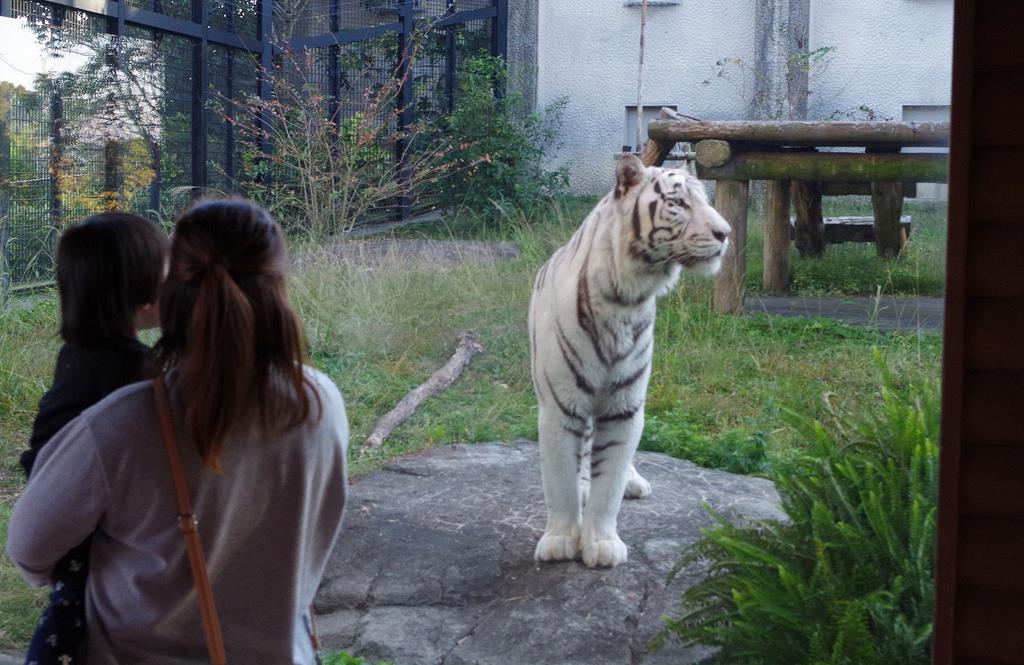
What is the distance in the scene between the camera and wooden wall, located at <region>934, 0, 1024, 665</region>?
131 cm

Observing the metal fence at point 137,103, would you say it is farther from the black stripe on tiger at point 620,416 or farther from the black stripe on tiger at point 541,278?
the black stripe on tiger at point 620,416

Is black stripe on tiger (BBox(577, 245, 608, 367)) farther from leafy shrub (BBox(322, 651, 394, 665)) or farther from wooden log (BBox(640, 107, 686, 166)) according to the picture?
wooden log (BBox(640, 107, 686, 166))

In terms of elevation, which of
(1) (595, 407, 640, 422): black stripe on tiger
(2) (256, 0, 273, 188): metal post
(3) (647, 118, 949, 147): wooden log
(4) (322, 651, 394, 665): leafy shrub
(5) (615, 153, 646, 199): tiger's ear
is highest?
(2) (256, 0, 273, 188): metal post

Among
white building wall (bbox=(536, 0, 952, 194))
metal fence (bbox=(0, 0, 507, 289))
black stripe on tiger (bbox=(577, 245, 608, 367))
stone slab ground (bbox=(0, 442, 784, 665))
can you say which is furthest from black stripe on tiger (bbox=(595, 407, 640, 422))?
white building wall (bbox=(536, 0, 952, 194))

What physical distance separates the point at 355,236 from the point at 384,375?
5.69 ft

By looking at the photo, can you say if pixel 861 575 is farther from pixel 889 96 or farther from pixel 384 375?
pixel 889 96

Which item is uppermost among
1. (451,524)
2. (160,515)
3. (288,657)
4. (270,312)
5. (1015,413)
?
(270,312)

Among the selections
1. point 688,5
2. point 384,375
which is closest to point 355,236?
point 384,375

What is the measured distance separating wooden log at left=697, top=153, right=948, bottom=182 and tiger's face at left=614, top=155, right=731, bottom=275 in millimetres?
2287

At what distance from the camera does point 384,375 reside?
4742mm

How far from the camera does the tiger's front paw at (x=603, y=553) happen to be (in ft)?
9.20

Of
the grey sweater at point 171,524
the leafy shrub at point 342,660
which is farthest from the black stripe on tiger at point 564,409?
the grey sweater at point 171,524

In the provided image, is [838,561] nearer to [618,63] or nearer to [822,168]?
[822,168]

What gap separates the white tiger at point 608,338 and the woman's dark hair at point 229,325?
1572 mm
